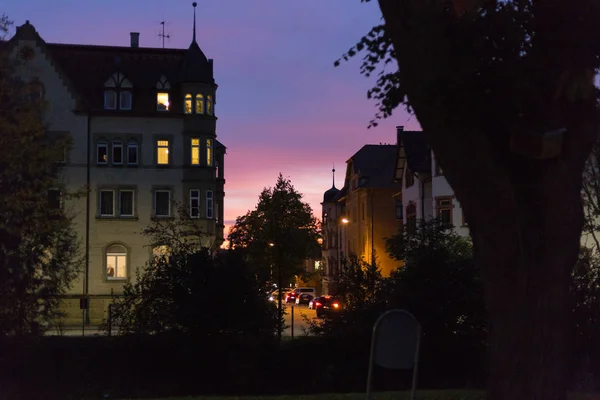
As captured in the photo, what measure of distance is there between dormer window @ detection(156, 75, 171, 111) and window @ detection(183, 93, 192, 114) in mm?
1175

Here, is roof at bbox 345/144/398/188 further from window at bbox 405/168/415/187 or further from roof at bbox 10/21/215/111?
roof at bbox 10/21/215/111

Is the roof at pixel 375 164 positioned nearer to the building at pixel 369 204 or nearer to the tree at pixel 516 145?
the building at pixel 369 204

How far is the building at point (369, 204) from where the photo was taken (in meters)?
71.8

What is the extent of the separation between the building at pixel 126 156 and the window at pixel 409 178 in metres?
13.1

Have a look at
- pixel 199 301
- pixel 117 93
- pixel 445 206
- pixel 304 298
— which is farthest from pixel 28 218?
pixel 304 298

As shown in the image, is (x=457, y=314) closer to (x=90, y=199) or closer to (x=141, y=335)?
(x=141, y=335)

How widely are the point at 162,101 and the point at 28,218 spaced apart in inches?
1261

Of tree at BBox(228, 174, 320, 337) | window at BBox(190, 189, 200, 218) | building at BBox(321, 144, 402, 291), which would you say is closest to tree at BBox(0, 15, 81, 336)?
Answer: tree at BBox(228, 174, 320, 337)

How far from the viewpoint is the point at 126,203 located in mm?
48625

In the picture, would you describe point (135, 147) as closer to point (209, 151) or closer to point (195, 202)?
point (209, 151)

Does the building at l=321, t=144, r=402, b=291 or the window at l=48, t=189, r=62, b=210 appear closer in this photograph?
the window at l=48, t=189, r=62, b=210

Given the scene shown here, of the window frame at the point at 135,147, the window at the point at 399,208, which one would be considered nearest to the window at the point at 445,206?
the window frame at the point at 135,147

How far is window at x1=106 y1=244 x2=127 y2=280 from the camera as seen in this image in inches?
1890

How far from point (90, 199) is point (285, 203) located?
43.0 feet
